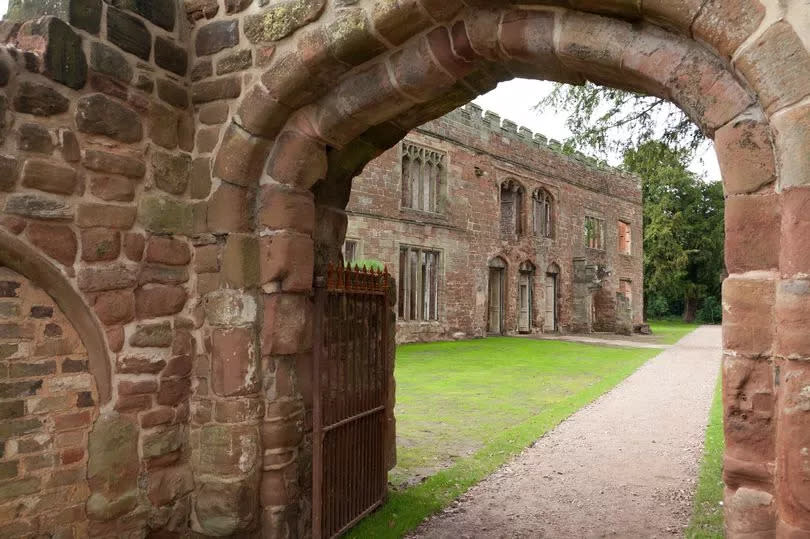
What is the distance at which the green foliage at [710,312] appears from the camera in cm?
4234

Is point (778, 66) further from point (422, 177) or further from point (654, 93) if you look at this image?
point (422, 177)

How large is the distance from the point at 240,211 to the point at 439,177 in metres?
15.7

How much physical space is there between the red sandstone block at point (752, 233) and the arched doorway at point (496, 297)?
18.9 m

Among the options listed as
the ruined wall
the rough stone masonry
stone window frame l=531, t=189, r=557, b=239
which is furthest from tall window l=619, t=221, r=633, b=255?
the ruined wall

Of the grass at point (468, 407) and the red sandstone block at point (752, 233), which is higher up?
the red sandstone block at point (752, 233)

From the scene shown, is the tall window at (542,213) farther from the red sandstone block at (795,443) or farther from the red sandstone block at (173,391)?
the red sandstone block at (795,443)

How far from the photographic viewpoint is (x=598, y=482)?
5758 mm

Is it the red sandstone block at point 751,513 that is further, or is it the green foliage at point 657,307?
the green foliage at point 657,307

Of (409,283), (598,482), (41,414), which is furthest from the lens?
(409,283)

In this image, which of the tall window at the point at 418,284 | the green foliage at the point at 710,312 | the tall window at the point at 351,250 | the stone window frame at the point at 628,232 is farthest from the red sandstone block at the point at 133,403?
the green foliage at the point at 710,312

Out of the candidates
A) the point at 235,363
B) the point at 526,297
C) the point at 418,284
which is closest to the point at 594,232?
the point at 526,297

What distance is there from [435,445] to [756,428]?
4.58 m

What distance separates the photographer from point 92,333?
11.3 feet

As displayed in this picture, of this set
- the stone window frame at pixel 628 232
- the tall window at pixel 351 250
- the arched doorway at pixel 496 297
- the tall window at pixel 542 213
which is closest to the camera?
the tall window at pixel 351 250
